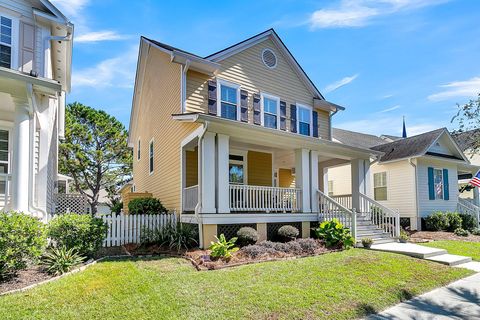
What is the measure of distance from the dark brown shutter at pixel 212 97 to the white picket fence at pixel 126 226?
461cm

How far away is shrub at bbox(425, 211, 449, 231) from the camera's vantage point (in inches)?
696

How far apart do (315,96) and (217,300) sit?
13.4 meters

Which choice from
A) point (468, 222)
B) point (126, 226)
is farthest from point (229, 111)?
point (468, 222)

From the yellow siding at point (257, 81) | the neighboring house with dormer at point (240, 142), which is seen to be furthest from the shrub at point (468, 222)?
the yellow siding at point (257, 81)

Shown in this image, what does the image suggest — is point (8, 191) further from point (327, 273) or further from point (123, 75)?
point (123, 75)

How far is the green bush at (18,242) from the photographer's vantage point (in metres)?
6.22

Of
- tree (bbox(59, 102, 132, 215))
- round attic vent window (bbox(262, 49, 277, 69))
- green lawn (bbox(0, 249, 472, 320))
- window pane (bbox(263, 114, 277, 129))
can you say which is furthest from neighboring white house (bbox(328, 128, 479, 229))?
tree (bbox(59, 102, 132, 215))

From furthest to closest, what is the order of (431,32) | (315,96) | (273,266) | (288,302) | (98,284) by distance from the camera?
1. (315,96)
2. (431,32)
3. (273,266)
4. (98,284)
5. (288,302)

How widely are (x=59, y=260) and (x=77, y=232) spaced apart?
99cm

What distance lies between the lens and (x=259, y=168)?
613 inches

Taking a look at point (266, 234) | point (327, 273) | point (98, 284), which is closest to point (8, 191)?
point (98, 284)

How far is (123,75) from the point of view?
19578mm

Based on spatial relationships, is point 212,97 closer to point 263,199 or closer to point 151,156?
point 263,199

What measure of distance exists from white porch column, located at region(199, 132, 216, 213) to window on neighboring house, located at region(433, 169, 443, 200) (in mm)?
15279
